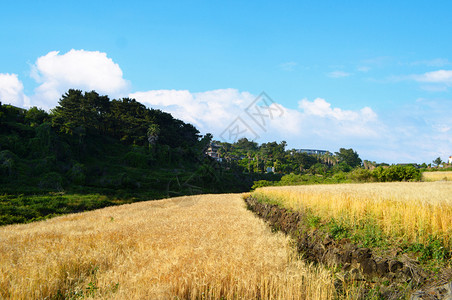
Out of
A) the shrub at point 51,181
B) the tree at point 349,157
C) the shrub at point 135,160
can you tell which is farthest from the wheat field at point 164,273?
the tree at point 349,157

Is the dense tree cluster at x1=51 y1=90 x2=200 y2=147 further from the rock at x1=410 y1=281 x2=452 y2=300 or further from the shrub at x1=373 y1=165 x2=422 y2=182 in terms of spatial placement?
the rock at x1=410 y1=281 x2=452 y2=300

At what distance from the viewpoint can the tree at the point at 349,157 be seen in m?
136

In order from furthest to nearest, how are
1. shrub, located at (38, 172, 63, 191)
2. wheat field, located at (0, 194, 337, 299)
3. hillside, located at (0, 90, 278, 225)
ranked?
shrub, located at (38, 172, 63, 191) < hillside, located at (0, 90, 278, 225) < wheat field, located at (0, 194, 337, 299)

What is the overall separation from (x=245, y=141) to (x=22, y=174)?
111700 millimetres

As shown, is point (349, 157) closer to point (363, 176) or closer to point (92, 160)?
point (363, 176)

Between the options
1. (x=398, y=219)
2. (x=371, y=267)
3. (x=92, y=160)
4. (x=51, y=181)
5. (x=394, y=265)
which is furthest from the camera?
(x=92, y=160)

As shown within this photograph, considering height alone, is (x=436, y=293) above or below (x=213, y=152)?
below

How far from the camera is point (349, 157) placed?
139 metres

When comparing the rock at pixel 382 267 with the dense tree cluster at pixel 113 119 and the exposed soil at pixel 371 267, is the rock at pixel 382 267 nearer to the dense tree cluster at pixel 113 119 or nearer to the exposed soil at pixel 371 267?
the exposed soil at pixel 371 267

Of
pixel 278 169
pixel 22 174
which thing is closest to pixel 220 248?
pixel 22 174

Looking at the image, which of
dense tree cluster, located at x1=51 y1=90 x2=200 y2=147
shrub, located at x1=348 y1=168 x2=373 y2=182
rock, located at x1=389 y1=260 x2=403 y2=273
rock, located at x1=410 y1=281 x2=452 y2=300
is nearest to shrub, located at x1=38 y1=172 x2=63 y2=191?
dense tree cluster, located at x1=51 y1=90 x2=200 y2=147

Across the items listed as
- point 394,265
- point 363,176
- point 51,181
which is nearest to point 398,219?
point 394,265

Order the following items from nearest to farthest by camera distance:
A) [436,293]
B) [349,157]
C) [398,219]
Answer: [436,293] → [398,219] → [349,157]

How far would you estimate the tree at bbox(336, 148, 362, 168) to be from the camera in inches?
5342
